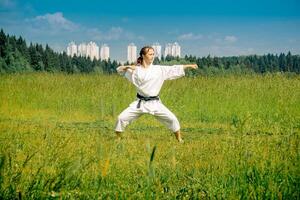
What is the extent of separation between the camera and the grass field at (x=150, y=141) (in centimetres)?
365

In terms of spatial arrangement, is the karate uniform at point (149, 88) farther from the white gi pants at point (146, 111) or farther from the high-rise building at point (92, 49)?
the high-rise building at point (92, 49)

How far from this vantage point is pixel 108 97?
1392cm

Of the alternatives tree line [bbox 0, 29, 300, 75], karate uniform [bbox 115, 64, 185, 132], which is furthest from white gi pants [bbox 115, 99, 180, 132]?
tree line [bbox 0, 29, 300, 75]

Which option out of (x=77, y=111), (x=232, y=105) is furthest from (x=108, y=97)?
(x=232, y=105)

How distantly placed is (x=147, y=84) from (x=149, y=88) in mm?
82

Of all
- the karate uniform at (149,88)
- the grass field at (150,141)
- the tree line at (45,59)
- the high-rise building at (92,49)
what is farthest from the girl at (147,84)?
the high-rise building at (92,49)

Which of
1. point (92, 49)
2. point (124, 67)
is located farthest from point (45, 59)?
point (124, 67)

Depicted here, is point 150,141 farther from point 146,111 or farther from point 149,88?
point 149,88

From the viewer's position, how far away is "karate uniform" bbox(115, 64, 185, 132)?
814 cm

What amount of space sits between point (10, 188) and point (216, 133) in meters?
6.62

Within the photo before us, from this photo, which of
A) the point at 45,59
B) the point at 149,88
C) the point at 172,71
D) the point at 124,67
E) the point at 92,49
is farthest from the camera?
the point at 92,49

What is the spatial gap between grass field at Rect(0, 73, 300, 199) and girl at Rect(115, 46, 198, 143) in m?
0.38

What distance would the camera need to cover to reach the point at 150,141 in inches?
324

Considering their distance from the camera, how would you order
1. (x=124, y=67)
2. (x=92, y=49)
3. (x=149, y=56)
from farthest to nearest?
(x=92, y=49)
(x=124, y=67)
(x=149, y=56)
